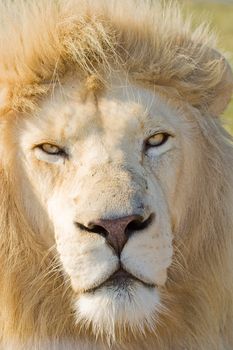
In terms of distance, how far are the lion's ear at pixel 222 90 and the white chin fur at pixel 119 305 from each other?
2.33 feet

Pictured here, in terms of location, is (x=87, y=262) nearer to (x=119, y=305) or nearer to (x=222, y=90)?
(x=119, y=305)

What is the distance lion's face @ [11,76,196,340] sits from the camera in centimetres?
→ 332

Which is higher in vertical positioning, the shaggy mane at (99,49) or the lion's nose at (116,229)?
the shaggy mane at (99,49)

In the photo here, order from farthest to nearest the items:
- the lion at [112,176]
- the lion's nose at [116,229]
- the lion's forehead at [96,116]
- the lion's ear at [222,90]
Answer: the lion's ear at [222,90] → the lion's forehead at [96,116] → the lion at [112,176] → the lion's nose at [116,229]

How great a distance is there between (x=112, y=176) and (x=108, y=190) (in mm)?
61

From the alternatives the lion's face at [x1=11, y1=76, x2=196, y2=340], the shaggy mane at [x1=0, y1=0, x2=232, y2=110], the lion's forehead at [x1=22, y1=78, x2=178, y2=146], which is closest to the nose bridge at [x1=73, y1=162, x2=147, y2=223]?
the lion's face at [x1=11, y1=76, x2=196, y2=340]

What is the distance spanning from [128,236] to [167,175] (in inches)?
15.0

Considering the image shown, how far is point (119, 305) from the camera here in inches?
132

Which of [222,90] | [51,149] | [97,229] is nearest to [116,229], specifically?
[97,229]

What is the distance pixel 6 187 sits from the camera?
3.63 metres

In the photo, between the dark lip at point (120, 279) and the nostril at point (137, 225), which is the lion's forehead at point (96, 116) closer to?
the nostril at point (137, 225)

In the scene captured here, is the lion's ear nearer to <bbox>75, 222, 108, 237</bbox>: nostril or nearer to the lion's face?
the lion's face

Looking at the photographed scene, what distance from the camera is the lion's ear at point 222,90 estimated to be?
3822 millimetres

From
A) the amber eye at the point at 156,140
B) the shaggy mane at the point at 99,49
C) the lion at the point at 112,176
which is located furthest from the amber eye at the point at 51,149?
the amber eye at the point at 156,140
